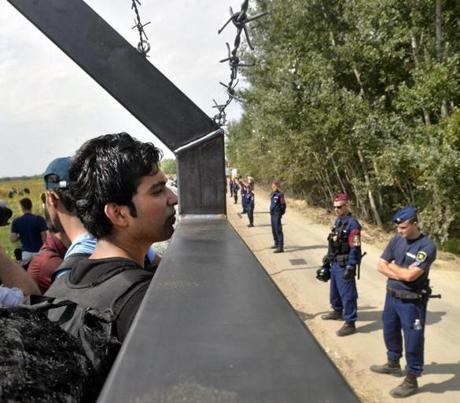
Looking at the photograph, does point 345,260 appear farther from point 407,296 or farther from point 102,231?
point 102,231

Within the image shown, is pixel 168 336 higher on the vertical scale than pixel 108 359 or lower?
higher

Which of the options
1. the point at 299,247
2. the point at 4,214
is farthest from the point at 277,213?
the point at 4,214

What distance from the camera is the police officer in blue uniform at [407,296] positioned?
4871 millimetres

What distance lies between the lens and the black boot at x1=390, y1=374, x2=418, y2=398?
4832mm

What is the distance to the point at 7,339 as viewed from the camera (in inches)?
24.6

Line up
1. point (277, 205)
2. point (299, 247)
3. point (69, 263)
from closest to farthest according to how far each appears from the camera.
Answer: point (69, 263) → point (277, 205) → point (299, 247)

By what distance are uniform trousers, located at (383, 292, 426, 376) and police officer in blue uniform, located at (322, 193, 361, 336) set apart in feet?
4.60

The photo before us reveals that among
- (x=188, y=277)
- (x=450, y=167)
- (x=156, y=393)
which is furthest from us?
(x=450, y=167)

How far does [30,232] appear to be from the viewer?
6.89m

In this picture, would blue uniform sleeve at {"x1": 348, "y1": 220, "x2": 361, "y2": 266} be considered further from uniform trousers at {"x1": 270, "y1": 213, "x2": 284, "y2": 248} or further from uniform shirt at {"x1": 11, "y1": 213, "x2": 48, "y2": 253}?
uniform trousers at {"x1": 270, "y1": 213, "x2": 284, "y2": 248}

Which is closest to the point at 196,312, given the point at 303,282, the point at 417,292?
the point at 417,292

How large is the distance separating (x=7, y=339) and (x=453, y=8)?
12231 millimetres

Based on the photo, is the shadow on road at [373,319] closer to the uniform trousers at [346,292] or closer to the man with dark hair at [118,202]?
the uniform trousers at [346,292]

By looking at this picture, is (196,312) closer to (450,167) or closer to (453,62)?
(450,167)
